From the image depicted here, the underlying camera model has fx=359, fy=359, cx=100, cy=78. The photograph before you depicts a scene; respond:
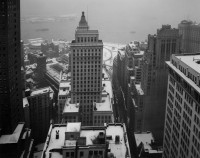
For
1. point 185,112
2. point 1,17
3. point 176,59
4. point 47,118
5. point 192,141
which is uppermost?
point 1,17

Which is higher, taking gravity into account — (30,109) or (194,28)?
(194,28)

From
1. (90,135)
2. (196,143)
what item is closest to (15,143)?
(90,135)

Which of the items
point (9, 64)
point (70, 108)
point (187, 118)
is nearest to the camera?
point (187, 118)

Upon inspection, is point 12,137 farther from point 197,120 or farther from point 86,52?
point 197,120

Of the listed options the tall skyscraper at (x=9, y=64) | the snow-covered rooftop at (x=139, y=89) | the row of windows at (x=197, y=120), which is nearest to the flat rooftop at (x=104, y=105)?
the snow-covered rooftop at (x=139, y=89)

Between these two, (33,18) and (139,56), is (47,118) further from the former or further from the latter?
(33,18)

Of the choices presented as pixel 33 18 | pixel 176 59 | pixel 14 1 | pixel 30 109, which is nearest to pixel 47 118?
pixel 30 109

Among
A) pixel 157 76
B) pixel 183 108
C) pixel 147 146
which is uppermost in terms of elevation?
pixel 183 108
